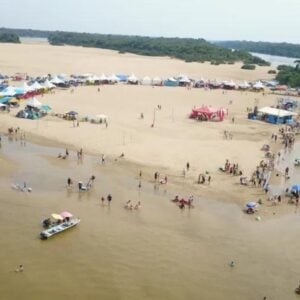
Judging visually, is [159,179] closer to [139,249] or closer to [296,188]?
[296,188]

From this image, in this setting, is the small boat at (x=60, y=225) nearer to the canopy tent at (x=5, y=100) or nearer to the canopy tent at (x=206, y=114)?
the canopy tent at (x=5, y=100)

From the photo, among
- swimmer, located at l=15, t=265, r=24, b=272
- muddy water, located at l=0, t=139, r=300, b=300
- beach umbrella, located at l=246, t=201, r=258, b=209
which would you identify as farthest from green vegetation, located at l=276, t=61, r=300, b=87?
swimmer, located at l=15, t=265, r=24, b=272

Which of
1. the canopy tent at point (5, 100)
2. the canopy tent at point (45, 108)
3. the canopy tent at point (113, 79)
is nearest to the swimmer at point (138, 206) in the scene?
the canopy tent at point (45, 108)

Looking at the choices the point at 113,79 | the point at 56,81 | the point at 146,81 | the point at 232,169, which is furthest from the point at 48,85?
the point at 232,169

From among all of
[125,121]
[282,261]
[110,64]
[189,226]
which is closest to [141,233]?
[189,226]

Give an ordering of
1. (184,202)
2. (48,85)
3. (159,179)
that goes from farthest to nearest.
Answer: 1. (48,85)
2. (159,179)
3. (184,202)

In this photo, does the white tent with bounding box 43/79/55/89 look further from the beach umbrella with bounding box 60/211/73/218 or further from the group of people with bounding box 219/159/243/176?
the beach umbrella with bounding box 60/211/73/218
